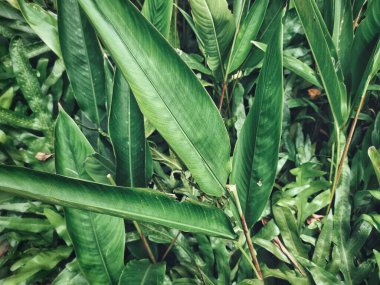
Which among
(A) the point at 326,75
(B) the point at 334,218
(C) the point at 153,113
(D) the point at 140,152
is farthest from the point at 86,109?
(B) the point at 334,218

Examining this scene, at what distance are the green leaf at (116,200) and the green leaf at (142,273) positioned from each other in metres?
0.23

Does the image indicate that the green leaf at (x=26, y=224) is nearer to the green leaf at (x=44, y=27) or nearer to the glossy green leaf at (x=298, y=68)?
the green leaf at (x=44, y=27)

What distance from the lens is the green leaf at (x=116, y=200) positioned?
0.32 meters

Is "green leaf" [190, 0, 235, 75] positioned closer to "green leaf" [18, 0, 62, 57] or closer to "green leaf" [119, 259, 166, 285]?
"green leaf" [18, 0, 62, 57]

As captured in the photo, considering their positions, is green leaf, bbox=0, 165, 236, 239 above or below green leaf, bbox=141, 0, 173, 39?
below

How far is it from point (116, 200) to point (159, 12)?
302 mm

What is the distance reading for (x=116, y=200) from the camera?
0.36 meters

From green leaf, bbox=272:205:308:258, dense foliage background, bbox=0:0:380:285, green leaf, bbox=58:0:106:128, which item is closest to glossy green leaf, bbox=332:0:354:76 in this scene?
dense foliage background, bbox=0:0:380:285

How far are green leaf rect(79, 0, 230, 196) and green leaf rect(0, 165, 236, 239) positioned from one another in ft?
0.17

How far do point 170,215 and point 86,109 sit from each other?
354 mm

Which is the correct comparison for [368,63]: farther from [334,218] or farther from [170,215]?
[170,215]

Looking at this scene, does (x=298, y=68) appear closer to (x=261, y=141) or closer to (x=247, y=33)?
(x=247, y=33)

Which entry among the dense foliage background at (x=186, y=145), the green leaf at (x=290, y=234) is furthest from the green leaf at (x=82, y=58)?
the green leaf at (x=290, y=234)

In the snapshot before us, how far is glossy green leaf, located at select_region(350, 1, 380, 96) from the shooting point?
1.71 feet
